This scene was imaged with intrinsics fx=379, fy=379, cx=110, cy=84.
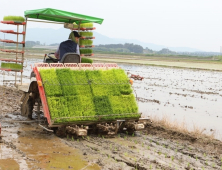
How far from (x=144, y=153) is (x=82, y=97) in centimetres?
197

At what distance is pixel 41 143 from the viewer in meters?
7.48

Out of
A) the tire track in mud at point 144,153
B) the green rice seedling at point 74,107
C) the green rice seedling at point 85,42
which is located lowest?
the tire track in mud at point 144,153

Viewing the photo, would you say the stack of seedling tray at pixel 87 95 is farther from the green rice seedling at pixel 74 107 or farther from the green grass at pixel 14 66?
the green grass at pixel 14 66

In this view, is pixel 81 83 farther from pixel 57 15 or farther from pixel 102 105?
pixel 57 15

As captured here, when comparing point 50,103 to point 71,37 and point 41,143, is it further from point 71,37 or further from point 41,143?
point 71,37

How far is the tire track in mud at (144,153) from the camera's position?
626cm

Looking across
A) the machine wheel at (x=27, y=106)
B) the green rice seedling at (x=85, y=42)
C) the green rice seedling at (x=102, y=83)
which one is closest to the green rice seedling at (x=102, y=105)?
the green rice seedling at (x=102, y=83)

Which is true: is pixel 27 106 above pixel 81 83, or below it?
below

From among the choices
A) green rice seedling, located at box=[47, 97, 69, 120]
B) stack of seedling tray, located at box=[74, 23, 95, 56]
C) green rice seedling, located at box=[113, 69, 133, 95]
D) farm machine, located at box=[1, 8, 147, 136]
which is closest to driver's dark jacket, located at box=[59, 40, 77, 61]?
farm machine, located at box=[1, 8, 147, 136]

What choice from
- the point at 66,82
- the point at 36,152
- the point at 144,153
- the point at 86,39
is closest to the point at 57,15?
the point at 66,82

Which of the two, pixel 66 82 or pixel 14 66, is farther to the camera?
pixel 14 66

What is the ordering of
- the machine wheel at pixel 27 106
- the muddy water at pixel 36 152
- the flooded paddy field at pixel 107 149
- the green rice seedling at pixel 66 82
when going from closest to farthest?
the muddy water at pixel 36 152
the flooded paddy field at pixel 107 149
the green rice seedling at pixel 66 82
the machine wheel at pixel 27 106

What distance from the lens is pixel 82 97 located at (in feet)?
26.6

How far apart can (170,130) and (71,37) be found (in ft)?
10.7
